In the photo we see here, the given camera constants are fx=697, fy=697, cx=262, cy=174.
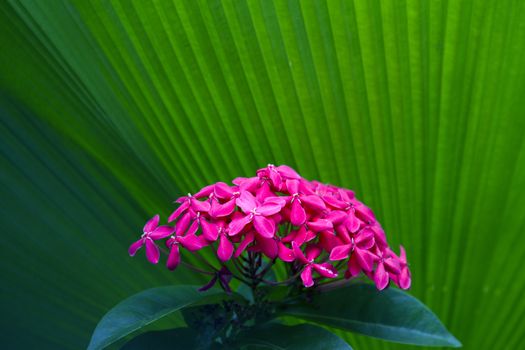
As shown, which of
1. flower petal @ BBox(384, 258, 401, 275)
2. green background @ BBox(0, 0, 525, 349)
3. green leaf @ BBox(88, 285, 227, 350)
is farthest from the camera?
green background @ BBox(0, 0, 525, 349)

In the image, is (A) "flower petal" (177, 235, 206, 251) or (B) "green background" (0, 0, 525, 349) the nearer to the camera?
(A) "flower petal" (177, 235, 206, 251)

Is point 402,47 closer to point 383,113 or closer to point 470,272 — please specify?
point 383,113

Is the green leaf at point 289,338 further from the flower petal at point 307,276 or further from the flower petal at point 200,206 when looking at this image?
the flower petal at point 200,206

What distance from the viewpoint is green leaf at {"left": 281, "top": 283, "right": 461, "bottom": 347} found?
35.6 inches

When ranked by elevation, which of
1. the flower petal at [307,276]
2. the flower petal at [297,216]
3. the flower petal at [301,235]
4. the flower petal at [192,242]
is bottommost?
the flower petal at [307,276]

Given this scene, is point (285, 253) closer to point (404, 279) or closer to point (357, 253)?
point (357, 253)

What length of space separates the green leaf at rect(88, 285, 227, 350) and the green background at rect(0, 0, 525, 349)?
307mm

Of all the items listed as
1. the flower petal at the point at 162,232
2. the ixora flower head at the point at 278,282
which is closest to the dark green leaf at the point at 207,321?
the ixora flower head at the point at 278,282

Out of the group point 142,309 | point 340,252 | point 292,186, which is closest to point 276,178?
point 292,186

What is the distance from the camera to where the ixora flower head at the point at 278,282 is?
2.73 ft

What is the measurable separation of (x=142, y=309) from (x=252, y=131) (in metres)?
0.38

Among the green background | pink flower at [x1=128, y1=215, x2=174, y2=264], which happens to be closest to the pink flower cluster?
pink flower at [x1=128, y1=215, x2=174, y2=264]

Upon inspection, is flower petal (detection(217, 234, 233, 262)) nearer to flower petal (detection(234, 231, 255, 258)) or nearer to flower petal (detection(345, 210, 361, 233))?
flower petal (detection(234, 231, 255, 258))

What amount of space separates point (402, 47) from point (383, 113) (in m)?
0.11
